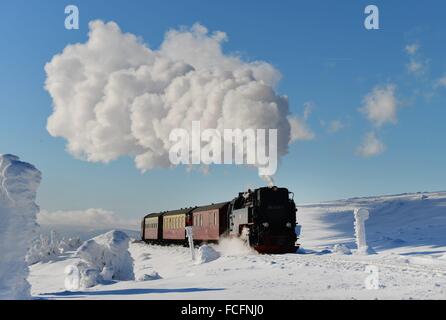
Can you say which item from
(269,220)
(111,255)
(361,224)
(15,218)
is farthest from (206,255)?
(15,218)

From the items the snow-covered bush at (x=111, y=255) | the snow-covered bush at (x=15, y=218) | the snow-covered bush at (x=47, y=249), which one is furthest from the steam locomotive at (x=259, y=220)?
the snow-covered bush at (x=47, y=249)

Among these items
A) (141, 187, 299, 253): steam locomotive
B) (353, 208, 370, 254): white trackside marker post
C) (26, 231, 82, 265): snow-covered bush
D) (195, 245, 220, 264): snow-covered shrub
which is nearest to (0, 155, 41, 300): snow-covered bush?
(195, 245, 220, 264): snow-covered shrub

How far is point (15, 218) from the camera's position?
39.1ft

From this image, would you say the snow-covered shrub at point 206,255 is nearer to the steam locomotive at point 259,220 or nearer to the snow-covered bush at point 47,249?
the steam locomotive at point 259,220

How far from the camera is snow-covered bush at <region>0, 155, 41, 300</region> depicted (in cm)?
1172

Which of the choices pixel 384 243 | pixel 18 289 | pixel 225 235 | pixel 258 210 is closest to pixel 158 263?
pixel 225 235

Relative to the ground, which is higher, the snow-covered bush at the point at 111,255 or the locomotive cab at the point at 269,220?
the locomotive cab at the point at 269,220

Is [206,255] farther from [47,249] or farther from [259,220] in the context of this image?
[47,249]

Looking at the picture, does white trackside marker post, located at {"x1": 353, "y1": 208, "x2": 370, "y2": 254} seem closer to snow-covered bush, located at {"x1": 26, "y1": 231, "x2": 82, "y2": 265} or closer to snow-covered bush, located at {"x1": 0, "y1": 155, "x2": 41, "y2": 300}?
snow-covered bush, located at {"x1": 0, "y1": 155, "x2": 41, "y2": 300}

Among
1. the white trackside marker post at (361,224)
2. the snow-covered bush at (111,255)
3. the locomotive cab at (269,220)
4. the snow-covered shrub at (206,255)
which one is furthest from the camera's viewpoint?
the locomotive cab at (269,220)

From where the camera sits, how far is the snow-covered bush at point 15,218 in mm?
11719

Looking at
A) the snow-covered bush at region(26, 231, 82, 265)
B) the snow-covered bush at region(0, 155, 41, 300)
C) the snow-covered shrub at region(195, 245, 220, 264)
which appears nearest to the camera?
the snow-covered bush at region(0, 155, 41, 300)
